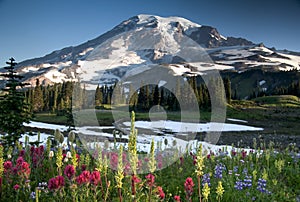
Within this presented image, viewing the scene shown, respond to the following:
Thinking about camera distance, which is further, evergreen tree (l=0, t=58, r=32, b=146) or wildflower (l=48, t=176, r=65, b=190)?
evergreen tree (l=0, t=58, r=32, b=146)

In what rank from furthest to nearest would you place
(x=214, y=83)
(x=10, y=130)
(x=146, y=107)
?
(x=214, y=83) → (x=146, y=107) → (x=10, y=130)

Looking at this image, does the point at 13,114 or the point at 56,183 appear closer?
the point at 56,183

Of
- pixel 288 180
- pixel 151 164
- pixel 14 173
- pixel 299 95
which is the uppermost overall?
pixel 299 95

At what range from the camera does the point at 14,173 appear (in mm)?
4781

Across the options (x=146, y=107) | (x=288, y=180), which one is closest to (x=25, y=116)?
(x=288, y=180)

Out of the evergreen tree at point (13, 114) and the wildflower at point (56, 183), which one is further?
the evergreen tree at point (13, 114)

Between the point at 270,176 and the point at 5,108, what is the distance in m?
11.6


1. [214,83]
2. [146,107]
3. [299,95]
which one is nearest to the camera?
[146,107]

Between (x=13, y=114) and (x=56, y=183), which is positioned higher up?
(x=13, y=114)

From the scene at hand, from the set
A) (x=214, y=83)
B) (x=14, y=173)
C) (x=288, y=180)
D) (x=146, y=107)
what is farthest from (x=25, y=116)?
(x=214, y=83)

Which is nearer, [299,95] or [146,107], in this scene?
[146,107]

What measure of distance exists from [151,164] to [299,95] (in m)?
155

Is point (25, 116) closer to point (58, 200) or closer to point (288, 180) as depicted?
point (58, 200)

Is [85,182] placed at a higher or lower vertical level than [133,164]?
lower
